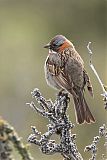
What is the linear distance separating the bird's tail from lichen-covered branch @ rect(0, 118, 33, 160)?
2261 mm

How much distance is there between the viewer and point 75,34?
1366 centimetres

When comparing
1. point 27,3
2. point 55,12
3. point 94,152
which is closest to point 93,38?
point 55,12

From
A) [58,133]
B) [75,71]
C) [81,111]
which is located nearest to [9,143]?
[58,133]

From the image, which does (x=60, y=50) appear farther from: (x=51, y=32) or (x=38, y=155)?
(x=51, y=32)

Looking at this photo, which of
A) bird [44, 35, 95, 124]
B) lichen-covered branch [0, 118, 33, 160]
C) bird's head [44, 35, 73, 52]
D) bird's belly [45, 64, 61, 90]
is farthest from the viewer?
bird's head [44, 35, 73, 52]

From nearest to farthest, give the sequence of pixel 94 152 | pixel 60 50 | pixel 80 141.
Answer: pixel 94 152 < pixel 60 50 < pixel 80 141

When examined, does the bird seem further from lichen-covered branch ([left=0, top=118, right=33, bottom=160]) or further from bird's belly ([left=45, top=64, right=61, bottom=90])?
lichen-covered branch ([left=0, top=118, right=33, bottom=160])

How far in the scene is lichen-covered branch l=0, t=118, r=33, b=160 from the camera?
2.49 metres

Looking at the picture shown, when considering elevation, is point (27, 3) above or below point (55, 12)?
above

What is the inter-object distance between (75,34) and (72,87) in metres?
8.35

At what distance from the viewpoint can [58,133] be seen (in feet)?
11.3

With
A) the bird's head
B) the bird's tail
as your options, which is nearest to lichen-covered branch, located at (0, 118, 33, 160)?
the bird's tail

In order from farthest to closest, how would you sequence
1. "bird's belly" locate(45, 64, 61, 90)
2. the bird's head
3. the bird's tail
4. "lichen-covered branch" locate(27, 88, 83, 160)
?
the bird's head < "bird's belly" locate(45, 64, 61, 90) < the bird's tail < "lichen-covered branch" locate(27, 88, 83, 160)

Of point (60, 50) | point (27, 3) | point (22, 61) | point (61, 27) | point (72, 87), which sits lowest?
point (72, 87)
